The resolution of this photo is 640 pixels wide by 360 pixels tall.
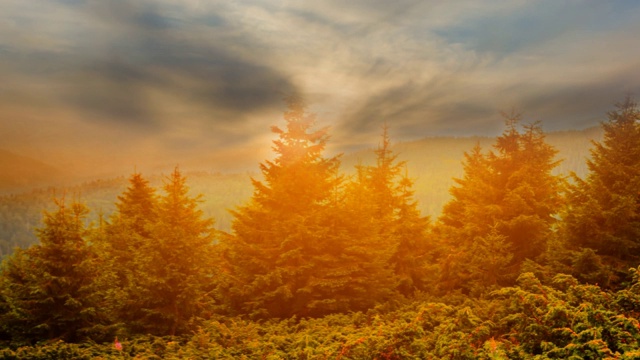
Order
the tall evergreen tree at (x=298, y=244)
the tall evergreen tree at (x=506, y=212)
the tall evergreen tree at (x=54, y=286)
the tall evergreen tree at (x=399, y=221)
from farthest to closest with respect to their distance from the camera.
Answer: the tall evergreen tree at (x=399, y=221) → the tall evergreen tree at (x=298, y=244) → the tall evergreen tree at (x=506, y=212) → the tall evergreen tree at (x=54, y=286)

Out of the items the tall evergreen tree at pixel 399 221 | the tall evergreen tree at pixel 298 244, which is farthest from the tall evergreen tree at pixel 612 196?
the tall evergreen tree at pixel 399 221

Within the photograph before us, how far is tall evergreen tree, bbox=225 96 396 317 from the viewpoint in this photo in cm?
1773

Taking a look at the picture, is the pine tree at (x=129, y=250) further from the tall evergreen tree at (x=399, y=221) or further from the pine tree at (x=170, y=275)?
the tall evergreen tree at (x=399, y=221)

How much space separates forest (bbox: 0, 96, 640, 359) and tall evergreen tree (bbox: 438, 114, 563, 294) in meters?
0.09

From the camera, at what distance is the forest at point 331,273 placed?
810cm

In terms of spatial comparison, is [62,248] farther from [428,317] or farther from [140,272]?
[428,317]

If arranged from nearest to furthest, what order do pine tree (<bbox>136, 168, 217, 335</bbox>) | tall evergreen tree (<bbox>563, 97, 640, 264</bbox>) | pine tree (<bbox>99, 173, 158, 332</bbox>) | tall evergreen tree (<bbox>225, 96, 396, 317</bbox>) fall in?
tall evergreen tree (<bbox>563, 97, 640, 264</bbox>), pine tree (<bbox>136, 168, 217, 335</bbox>), pine tree (<bbox>99, 173, 158, 332</bbox>), tall evergreen tree (<bbox>225, 96, 396, 317</bbox>)

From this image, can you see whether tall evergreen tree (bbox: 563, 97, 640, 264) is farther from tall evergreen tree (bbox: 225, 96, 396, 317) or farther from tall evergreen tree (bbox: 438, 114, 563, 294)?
tall evergreen tree (bbox: 225, 96, 396, 317)

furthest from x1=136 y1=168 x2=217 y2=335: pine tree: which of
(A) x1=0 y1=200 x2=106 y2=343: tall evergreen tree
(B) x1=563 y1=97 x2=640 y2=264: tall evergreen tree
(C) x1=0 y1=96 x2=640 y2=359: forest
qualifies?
(B) x1=563 y1=97 x2=640 y2=264: tall evergreen tree

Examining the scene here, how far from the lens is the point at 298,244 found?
1855 cm

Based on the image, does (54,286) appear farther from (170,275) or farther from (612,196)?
(612,196)

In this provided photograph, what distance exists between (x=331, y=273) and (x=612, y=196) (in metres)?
12.0

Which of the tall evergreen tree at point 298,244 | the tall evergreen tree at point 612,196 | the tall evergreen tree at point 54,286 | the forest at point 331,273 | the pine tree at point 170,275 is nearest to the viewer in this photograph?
the forest at point 331,273

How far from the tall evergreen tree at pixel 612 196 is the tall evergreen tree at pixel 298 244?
29.9 feet
